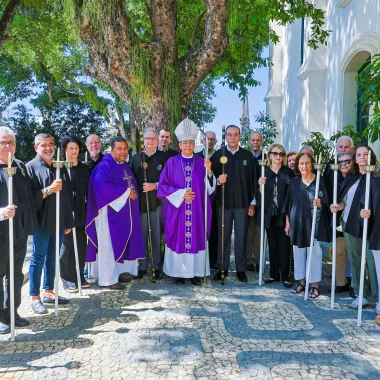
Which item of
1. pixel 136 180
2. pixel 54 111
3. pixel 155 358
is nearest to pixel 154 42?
pixel 136 180

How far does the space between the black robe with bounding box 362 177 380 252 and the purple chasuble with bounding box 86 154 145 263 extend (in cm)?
305

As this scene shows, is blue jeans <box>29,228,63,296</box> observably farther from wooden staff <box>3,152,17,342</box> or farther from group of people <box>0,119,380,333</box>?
wooden staff <box>3,152,17,342</box>

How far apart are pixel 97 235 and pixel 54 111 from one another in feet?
61.8

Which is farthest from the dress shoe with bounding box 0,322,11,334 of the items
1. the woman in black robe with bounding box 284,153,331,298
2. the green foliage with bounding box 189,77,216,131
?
the green foliage with bounding box 189,77,216,131

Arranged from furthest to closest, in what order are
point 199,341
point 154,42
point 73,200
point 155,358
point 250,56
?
point 250,56 < point 154,42 < point 73,200 < point 199,341 < point 155,358

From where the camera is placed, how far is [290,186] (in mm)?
5906

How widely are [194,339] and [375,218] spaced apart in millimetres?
2314

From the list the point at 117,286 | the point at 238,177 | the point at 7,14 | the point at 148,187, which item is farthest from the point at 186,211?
the point at 7,14

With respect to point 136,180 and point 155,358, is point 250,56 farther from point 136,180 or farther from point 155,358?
point 155,358

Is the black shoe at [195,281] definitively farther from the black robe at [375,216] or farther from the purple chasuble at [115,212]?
the black robe at [375,216]

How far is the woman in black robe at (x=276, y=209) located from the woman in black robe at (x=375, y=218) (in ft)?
4.82

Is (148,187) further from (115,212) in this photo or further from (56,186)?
(56,186)

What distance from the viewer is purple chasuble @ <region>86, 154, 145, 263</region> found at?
5935 mm

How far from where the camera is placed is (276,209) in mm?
6242
